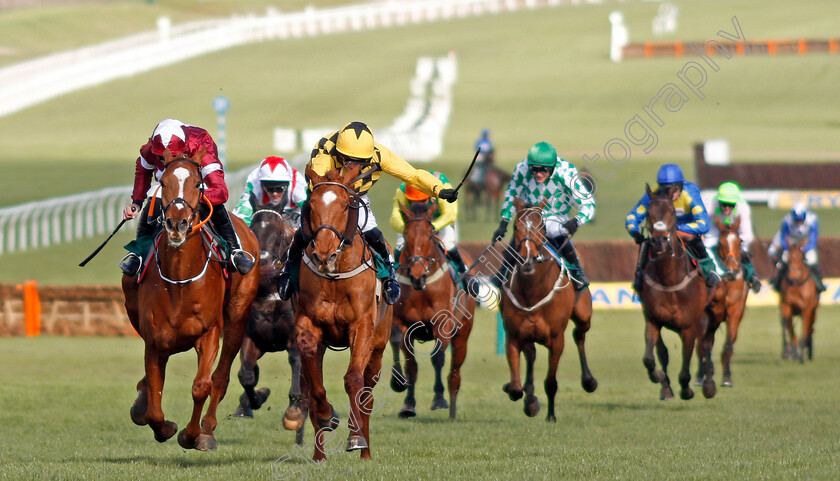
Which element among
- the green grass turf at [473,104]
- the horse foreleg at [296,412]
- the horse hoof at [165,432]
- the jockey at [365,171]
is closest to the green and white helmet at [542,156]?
the jockey at [365,171]

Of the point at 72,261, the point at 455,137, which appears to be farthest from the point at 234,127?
the point at 72,261

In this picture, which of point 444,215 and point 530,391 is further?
point 444,215

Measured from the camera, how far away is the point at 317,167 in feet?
30.0

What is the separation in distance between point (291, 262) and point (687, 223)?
19.2 feet

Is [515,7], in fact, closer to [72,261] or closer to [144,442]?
[72,261]

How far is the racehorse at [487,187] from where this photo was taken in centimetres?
2919

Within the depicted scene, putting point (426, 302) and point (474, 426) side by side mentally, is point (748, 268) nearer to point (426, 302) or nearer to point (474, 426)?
point (426, 302)

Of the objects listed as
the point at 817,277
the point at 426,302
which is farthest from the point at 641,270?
the point at 817,277

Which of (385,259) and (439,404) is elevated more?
(385,259)

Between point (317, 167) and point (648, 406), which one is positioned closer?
point (317, 167)

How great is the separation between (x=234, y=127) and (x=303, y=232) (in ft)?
124

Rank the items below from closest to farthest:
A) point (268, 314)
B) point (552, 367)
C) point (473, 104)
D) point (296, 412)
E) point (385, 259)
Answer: point (385, 259)
point (296, 412)
point (268, 314)
point (552, 367)
point (473, 104)

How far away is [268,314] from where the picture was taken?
36.0 ft

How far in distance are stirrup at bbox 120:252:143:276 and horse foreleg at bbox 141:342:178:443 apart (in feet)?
2.12
